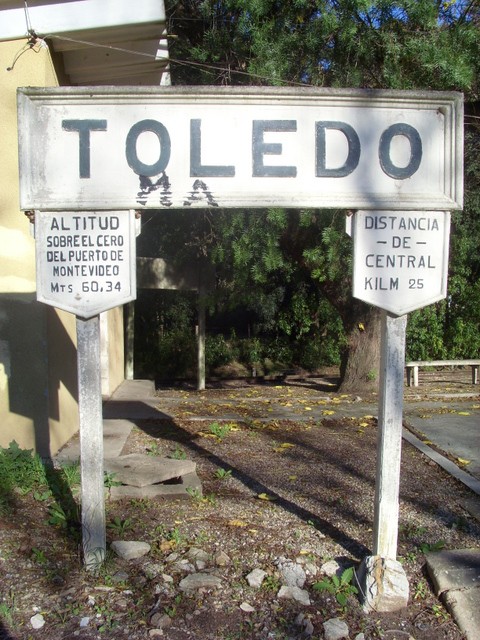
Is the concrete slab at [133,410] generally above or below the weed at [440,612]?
below

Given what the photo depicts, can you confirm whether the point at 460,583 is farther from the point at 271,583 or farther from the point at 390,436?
the point at 271,583

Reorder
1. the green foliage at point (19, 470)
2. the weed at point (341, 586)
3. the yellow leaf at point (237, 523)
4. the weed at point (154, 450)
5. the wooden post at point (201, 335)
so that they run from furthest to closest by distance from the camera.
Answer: the wooden post at point (201, 335)
the weed at point (154, 450)
the green foliage at point (19, 470)
the yellow leaf at point (237, 523)
the weed at point (341, 586)

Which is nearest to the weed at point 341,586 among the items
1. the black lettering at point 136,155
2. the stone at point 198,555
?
the stone at point 198,555

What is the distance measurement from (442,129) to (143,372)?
1400cm

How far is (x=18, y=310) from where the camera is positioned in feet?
18.2

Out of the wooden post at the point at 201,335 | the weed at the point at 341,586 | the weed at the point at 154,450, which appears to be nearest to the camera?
the weed at the point at 341,586

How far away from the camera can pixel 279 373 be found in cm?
1722

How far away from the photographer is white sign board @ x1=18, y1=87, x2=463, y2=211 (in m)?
3.64

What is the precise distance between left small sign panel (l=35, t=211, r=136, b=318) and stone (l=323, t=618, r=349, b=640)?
2.01 m

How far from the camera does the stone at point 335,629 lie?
3.17 meters

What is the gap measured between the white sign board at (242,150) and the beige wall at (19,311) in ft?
6.62

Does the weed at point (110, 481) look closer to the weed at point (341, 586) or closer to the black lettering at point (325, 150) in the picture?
the weed at point (341, 586)

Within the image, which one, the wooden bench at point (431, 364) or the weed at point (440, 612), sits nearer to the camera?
the weed at point (440, 612)

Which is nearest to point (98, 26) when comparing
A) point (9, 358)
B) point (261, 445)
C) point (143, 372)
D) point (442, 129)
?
point (9, 358)
